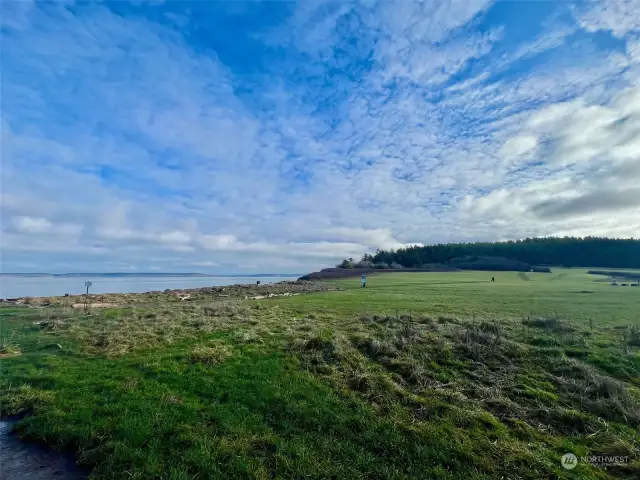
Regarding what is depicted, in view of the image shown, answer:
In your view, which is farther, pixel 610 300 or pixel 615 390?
pixel 610 300

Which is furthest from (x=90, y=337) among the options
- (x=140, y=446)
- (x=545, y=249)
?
(x=545, y=249)

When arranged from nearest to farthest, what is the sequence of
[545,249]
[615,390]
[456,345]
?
[615,390] → [456,345] → [545,249]

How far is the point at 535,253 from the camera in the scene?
95250mm

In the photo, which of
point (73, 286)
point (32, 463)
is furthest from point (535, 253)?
point (73, 286)

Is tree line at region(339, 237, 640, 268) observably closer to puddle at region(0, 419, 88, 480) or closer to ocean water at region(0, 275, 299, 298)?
ocean water at region(0, 275, 299, 298)

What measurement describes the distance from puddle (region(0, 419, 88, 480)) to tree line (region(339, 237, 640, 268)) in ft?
283

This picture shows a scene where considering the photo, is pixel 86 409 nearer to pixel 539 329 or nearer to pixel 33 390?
pixel 33 390

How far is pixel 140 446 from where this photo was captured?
18.3 ft

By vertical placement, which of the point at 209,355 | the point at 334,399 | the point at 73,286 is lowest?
the point at 334,399

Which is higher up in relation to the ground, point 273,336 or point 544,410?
point 273,336

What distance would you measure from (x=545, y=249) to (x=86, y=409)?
381 feet

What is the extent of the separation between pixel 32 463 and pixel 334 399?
5646 millimetres

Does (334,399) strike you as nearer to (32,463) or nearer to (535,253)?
(32,463)

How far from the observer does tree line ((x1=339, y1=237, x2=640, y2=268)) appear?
277ft
